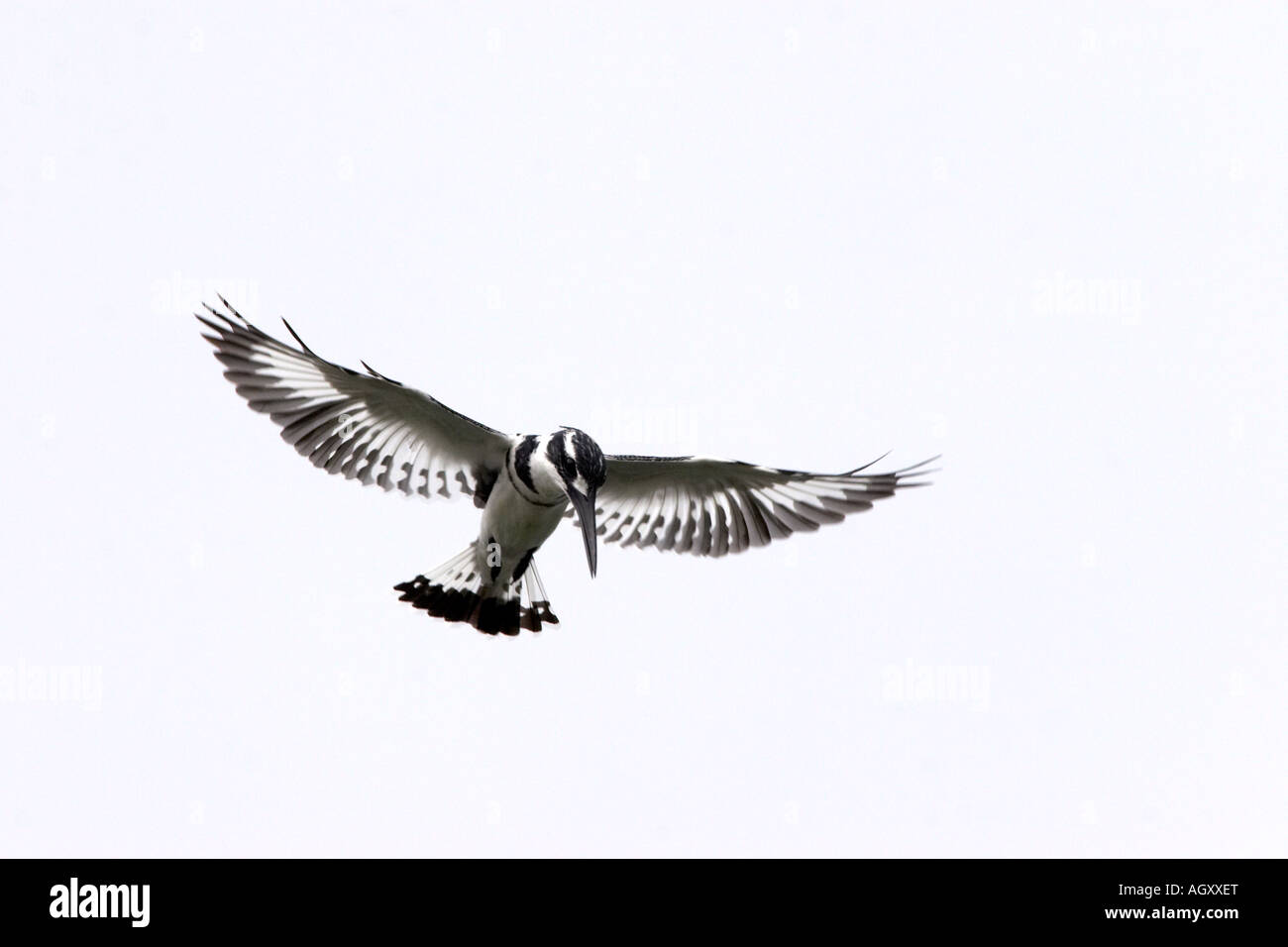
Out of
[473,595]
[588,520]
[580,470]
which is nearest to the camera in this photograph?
[588,520]

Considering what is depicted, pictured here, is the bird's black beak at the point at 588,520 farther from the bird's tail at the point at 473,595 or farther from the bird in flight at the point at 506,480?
the bird's tail at the point at 473,595

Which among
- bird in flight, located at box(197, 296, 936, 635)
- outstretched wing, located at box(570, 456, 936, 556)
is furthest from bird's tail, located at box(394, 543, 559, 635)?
outstretched wing, located at box(570, 456, 936, 556)

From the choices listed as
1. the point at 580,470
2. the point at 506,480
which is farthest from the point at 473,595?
the point at 580,470

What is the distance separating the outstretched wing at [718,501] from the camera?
36.1ft

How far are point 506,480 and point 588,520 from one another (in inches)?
35.1

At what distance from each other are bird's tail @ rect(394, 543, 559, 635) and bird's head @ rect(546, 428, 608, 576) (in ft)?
3.93

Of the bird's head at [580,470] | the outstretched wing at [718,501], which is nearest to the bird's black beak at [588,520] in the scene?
the bird's head at [580,470]

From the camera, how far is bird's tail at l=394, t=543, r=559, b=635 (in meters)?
11.1

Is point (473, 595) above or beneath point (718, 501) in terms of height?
beneath

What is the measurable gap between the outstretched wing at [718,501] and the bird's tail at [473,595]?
30.8 inches

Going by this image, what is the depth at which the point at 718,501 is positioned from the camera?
11500 millimetres

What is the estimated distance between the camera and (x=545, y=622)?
11.2 m

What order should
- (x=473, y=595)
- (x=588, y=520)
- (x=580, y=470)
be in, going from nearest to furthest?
1. (x=588, y=520)
2. (x=580, y=470)
3. (x=473, y=595)

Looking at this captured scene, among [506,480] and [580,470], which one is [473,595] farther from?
[580,470]
